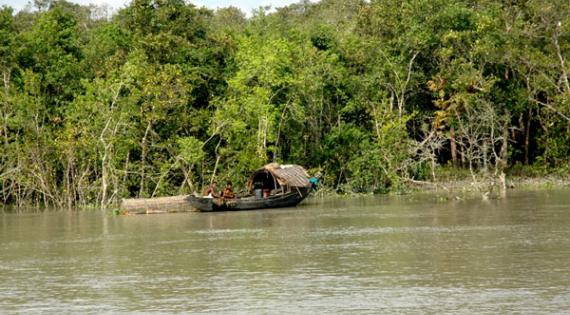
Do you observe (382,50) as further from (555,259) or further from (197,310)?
(197,310)

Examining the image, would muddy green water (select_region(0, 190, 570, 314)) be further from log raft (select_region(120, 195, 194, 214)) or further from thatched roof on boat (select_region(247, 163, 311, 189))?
thatched roof on boat (select_region(247, 163, 311, 189))

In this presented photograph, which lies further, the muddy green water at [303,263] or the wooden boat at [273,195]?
the wooden boat at [273,195]

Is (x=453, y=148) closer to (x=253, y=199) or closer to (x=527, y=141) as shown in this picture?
(x=527, y=141)

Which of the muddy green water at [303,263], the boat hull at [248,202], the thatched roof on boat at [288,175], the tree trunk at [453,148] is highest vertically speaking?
the tree trunk at [453,148]

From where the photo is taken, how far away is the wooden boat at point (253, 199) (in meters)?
34.3

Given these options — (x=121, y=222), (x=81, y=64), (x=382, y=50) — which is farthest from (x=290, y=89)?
(x=121, y=222)

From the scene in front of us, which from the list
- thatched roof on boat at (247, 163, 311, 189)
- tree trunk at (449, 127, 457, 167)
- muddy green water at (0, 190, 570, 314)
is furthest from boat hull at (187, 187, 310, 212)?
tree trunk at (449, 127, 457, 167)

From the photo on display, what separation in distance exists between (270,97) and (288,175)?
760 cm

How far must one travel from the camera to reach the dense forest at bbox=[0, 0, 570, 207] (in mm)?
39719

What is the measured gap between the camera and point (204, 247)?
21.9 meters

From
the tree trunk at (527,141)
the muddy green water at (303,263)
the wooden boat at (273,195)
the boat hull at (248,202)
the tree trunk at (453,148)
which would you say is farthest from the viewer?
the tree trunk at (527,141)

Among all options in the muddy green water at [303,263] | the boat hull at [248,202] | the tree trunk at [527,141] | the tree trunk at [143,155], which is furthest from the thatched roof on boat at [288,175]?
the tree trunk at [527,141]

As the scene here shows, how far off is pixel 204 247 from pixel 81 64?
2338 cm

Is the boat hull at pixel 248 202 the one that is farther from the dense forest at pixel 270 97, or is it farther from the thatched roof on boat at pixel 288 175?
the dense forest at pixel 270 97
